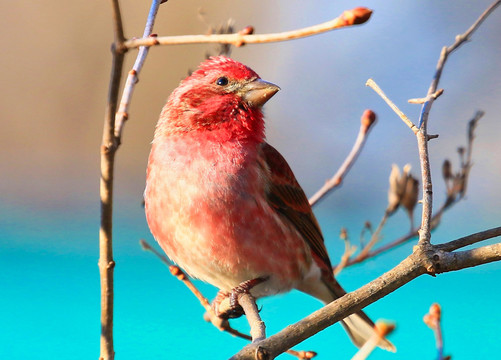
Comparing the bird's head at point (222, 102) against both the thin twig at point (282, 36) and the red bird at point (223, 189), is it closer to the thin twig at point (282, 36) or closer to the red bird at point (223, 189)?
the red bird at point (223, 189)

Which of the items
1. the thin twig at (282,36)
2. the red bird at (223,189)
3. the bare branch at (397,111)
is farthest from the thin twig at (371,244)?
the thin twig at (282,36)

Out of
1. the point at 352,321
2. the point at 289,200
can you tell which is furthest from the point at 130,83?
the point at 352,321

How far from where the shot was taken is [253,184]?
3.16 metres

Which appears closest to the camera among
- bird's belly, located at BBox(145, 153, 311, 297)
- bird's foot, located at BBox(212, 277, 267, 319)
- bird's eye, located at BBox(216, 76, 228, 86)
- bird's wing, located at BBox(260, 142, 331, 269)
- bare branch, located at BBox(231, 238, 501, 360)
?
bare branch, located at BBox(231, 238, 501, 360)

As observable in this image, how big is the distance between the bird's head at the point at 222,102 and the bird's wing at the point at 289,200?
193 mm

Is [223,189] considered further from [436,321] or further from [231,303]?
[436,321]

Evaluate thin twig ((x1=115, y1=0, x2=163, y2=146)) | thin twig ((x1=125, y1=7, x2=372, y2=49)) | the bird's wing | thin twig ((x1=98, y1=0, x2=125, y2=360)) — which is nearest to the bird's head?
the bird's wing

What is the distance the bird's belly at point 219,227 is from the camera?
300 cm

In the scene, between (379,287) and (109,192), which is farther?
(379,287)

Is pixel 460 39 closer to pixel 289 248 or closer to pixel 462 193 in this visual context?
pixel 462 193

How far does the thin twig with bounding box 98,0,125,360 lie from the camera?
1562mm

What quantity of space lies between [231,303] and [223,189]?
462 mm

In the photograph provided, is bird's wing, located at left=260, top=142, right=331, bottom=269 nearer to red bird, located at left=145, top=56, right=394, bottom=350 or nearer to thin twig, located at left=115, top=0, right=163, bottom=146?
red bird, located at left=145, top=56, right=394, bottom=350

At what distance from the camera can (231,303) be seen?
9.36 ft
